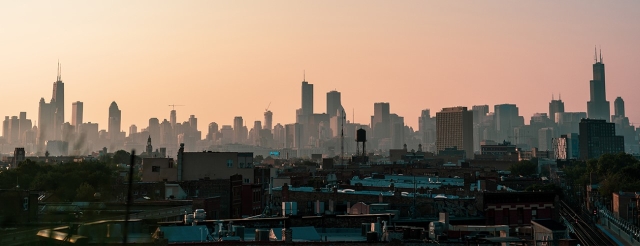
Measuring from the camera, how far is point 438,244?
3391 centimetres

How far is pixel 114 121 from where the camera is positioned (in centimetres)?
10875

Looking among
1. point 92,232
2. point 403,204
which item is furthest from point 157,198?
point 92,232

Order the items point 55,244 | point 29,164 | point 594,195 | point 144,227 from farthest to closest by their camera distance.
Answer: point 594,195 → point 29,164 → point 144,227 → point 55,244

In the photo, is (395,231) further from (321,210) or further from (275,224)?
(321,210)

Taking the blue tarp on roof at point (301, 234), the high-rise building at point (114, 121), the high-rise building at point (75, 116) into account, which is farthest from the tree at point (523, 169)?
the blue tarp on roof at point (301, 234)

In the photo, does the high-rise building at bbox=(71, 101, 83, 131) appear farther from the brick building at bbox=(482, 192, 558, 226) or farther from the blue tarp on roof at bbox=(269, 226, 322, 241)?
the brick building at bbox=(482, 192, 558, 226)

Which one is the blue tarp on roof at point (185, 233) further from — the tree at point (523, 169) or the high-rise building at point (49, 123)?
the tree at point (523, 169)

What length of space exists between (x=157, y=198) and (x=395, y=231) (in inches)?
1212

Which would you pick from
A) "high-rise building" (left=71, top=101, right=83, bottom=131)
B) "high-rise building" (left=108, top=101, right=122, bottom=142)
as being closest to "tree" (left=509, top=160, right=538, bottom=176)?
"high-rise building" (left=108, top=101, right=122, bottom=142)

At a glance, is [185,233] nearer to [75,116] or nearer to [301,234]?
[301,234]

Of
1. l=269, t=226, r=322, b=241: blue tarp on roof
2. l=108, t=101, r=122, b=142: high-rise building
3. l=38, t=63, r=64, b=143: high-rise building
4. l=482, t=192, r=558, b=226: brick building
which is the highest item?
l=108, t=101, r=122, b=142: high-rise building

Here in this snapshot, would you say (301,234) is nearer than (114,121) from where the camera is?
Yes

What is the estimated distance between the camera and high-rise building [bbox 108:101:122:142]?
10895 cm

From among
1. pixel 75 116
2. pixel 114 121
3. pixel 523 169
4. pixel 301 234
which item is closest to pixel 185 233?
pixel 301 234
